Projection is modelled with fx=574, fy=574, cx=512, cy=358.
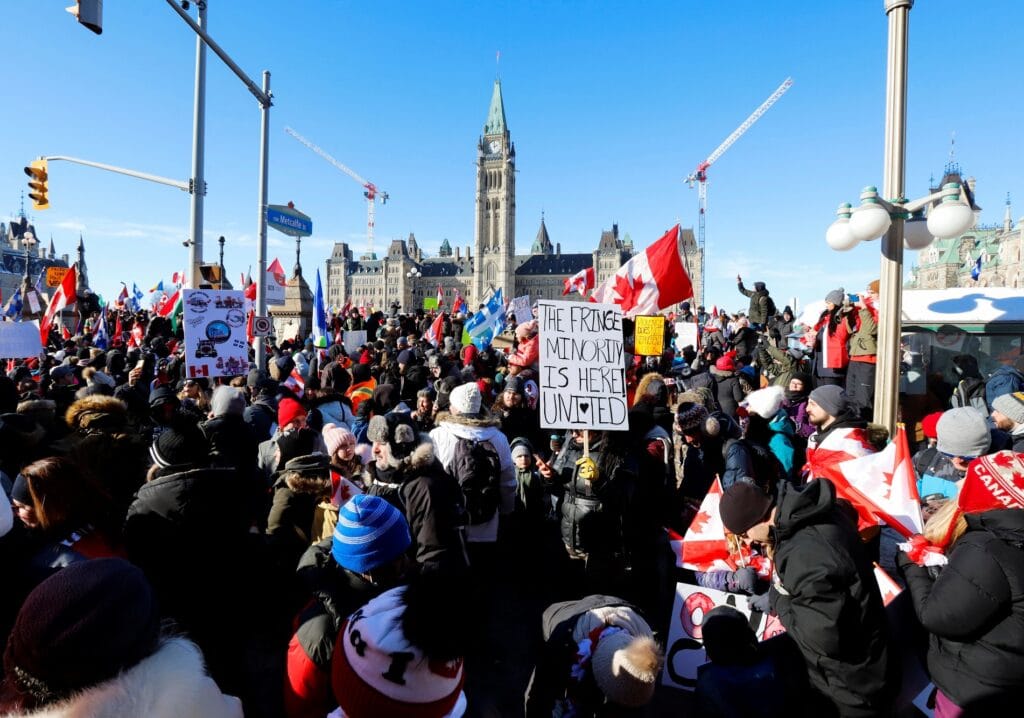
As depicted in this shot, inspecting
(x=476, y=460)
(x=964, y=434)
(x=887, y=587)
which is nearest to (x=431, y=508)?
(x=476, y=460)

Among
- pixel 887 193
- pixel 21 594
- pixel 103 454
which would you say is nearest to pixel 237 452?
pixel 103 454

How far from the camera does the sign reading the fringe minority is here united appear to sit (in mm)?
4309

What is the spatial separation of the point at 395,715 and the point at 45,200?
39.8ft

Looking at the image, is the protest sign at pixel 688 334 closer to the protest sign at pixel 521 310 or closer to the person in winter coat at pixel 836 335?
the protest sign at pixel 521 310

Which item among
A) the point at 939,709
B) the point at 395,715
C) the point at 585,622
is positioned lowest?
the point at 939,709

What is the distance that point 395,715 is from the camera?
68.0 inches

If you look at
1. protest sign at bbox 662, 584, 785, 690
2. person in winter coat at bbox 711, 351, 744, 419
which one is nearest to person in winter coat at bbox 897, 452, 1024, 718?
protest sign at bbox 662, 584, 785, 690

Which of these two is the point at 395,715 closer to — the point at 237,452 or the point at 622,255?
the point at 237,452

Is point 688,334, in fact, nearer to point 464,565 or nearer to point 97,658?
point 464,565

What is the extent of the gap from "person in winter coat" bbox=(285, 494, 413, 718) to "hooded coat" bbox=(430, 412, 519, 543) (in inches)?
65.9

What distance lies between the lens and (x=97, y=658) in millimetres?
1277

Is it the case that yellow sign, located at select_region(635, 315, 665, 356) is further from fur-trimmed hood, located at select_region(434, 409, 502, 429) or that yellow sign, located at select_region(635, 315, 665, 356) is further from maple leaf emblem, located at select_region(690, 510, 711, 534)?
maple leaf emblem, located at select_region(690, 510, 711, 534)

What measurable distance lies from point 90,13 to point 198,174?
151 inches

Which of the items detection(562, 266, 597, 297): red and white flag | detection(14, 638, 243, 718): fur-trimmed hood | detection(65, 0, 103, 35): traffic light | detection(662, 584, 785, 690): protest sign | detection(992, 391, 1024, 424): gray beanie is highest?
detection(65, 0, 103, 35): traffic light
